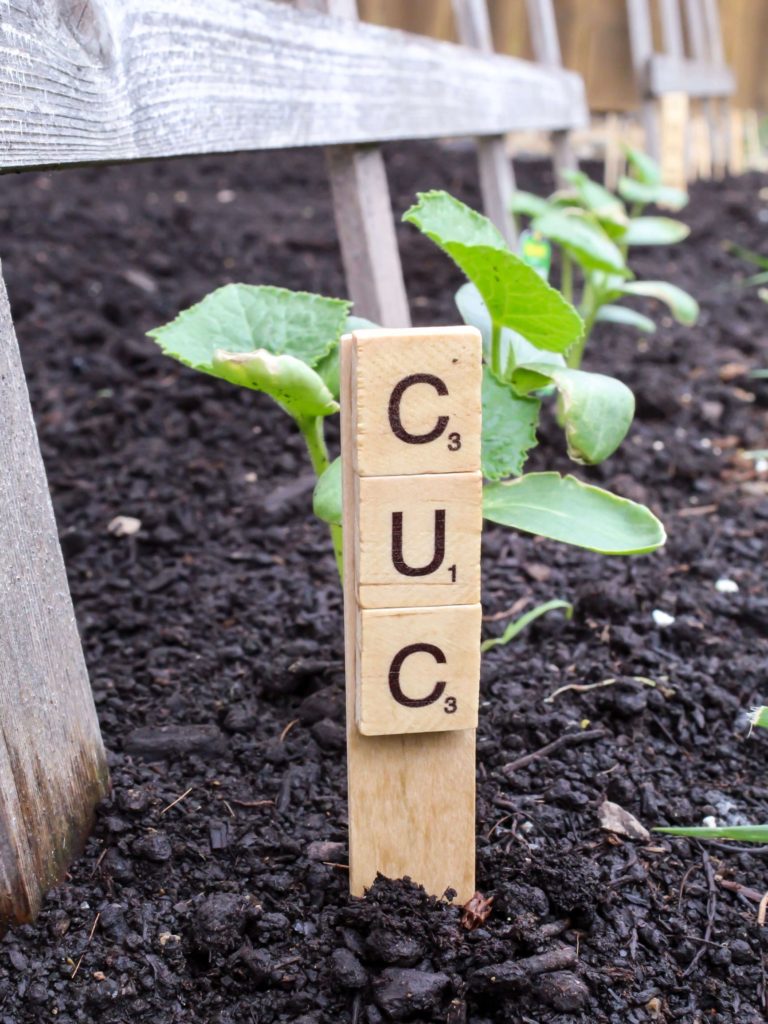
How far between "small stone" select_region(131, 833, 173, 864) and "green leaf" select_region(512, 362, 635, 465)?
603 millimetres

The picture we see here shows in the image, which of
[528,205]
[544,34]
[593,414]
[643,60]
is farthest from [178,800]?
[643,60]

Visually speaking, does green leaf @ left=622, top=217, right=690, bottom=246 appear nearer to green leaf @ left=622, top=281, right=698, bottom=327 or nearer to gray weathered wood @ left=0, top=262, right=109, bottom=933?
green leaf @ left=622, top=281, right=698, bottom=327

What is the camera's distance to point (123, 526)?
173cm

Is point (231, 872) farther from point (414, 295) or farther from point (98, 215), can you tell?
point (98, 215)

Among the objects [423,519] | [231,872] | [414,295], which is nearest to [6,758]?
[231,872]

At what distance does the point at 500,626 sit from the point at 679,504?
0.63 meters

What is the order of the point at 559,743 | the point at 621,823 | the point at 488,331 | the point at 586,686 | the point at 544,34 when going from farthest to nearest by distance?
the point at 544,34
the point at 488,331
the point at 586,686
the point at 559,743
the point at 621,823

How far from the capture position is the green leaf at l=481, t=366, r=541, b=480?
43.3 inches

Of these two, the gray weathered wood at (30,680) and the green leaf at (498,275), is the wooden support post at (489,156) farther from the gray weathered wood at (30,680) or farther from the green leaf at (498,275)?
the gray weathered wood at (30,680)

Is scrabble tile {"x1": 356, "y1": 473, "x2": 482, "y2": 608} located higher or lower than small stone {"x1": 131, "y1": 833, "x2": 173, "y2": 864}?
higher

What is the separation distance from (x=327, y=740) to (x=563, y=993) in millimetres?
404

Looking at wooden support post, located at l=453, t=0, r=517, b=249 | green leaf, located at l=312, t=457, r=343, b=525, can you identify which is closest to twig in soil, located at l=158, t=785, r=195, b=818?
green leaf, located at l=312, t=457, r=343, b=525

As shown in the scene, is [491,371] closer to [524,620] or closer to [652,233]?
[524,620]

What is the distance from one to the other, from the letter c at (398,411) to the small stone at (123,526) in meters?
1.01
